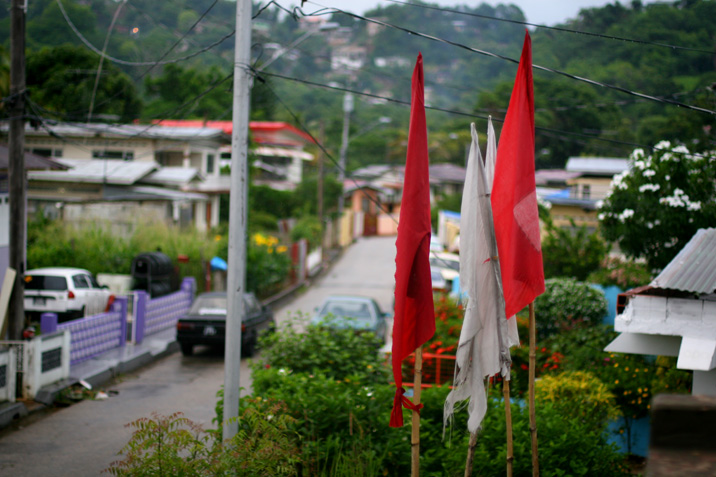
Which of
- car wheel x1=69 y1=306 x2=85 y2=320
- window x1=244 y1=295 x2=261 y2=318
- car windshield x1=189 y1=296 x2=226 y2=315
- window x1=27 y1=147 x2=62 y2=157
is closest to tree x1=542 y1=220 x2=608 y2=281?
window x1=244 y1=295 x2=261 y2=318

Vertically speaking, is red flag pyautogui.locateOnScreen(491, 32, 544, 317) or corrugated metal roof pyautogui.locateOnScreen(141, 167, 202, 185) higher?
corrugated metal roof pyautogui.locateOnScreen(141, 167, 202, 185)

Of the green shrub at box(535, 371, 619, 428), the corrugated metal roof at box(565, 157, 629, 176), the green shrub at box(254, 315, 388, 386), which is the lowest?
the green shrub at box(535, 371, 619, 428)

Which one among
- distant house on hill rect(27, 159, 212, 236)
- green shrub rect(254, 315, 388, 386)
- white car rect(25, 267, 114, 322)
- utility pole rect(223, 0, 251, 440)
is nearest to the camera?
utility pole rect(223, 0, 251, 440)

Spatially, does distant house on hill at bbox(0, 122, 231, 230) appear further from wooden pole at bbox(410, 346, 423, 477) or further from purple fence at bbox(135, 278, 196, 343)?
wooden pole at bbox(410, 346, 423, 477)

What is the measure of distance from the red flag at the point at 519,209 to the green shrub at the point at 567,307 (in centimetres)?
948

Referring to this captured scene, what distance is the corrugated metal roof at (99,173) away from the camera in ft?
91.7

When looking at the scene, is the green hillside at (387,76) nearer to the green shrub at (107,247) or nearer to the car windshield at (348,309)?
the green shrub at (107,247)

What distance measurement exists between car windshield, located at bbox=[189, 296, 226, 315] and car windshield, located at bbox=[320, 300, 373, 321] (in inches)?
98.3

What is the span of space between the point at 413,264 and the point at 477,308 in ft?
2.26

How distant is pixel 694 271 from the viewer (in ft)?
24.0

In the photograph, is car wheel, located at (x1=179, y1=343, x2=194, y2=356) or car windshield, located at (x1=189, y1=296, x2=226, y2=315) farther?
car wheel, located at (x1=179, y1=343, x2=194, y2=356)

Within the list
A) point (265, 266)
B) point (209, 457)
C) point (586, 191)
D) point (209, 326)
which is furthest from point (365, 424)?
point (586, 191)

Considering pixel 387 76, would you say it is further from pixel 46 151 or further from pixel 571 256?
pixel 571 256

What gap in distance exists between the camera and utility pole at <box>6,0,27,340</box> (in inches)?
481
